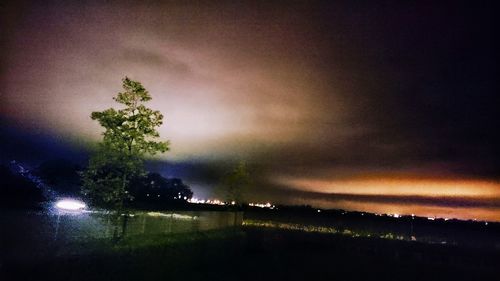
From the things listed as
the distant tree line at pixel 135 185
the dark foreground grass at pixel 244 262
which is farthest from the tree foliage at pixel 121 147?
the distant tree line at pixel 135 185

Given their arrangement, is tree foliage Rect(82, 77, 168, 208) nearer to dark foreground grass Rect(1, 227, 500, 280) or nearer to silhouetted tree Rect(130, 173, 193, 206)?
dark foreground grass Rect(1, 227, 500, 280)

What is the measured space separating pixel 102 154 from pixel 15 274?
11060 mm

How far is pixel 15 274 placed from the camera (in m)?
15.1

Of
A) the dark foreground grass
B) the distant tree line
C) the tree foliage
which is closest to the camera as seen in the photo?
the dark foreground grass

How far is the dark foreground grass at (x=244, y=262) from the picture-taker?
1712 centimetres

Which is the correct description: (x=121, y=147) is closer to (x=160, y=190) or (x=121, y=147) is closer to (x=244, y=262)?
(x=244, y=262)

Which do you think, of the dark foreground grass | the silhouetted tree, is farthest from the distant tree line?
the dark foreground grass

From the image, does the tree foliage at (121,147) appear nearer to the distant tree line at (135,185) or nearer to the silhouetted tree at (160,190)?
the distant tree line at (135,185)

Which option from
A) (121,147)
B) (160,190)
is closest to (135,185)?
(160,190)

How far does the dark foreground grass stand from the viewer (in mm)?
17117

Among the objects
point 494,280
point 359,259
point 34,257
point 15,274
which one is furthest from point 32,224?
point 494,280

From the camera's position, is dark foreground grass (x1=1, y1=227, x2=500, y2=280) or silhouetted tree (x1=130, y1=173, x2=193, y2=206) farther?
silhouetted tree (x1=130, y1=173, x2=193, y2=206)

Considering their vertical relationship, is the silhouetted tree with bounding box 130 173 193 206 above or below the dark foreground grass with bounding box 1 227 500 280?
above

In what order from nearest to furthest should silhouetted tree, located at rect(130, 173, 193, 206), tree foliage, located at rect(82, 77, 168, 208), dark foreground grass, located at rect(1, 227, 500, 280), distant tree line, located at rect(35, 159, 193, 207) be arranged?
dark foreground grass, located at rect(1, 227, 500, 280), tree foliage, located at rect(82, 77, 168, 208), distant tree line, located at rect(35, 159, 193, 207), silhouetted tree, located at rect(130, 173, 193, 206)
